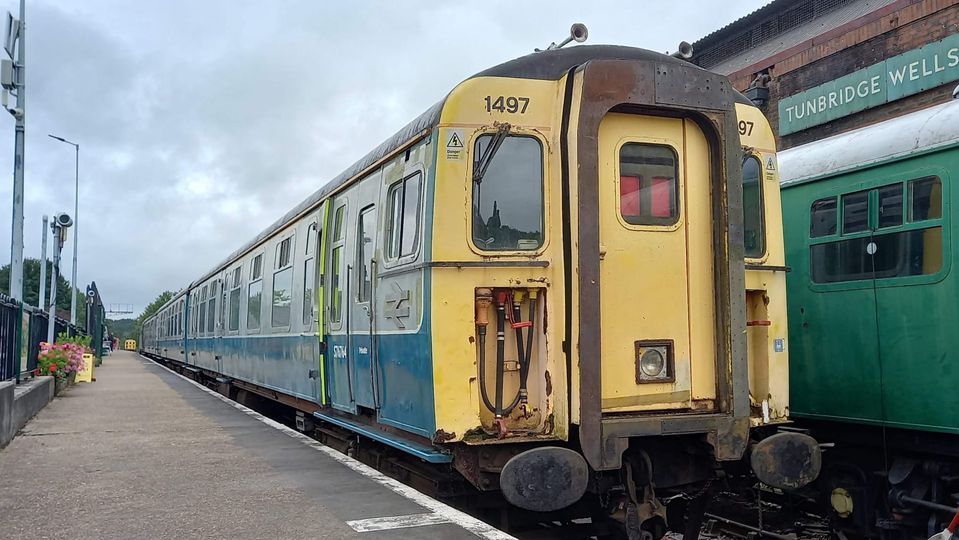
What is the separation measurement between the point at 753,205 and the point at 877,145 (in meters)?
1.37

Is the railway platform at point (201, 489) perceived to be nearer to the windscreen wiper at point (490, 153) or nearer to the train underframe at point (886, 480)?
the windscreen wiper at point (490, 153)

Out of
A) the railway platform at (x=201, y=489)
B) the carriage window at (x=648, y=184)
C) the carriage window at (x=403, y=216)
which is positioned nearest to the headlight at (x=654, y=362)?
the carriage window at (x=648, y=184)

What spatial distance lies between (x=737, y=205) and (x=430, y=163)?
6.65ft

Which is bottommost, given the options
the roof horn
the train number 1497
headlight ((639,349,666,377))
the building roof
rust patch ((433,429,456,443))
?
rust patch ((433,429,456,443))

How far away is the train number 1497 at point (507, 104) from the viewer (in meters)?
5.39

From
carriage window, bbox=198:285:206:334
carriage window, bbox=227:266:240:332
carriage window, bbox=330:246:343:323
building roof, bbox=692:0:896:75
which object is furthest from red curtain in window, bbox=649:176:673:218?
carriage window, bbox=198:285:206:334

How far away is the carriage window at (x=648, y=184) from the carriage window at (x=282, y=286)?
5325mm

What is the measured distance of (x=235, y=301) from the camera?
14680 millimetres

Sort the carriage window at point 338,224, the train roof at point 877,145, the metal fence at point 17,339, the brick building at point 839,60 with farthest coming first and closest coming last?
the brick building at point 839,60 < the metal fence at point 17,339 < the carriage window at point 338,224 < the train roof at point 877,145

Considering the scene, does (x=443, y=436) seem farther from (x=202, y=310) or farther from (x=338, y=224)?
(x=202, y=310)

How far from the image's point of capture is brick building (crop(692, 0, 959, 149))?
1178cm

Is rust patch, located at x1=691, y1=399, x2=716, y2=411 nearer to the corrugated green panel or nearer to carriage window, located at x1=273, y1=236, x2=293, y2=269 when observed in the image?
the corrugated green panel

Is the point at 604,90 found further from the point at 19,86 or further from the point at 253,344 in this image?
the point at 19,86

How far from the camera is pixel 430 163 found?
5355mm
